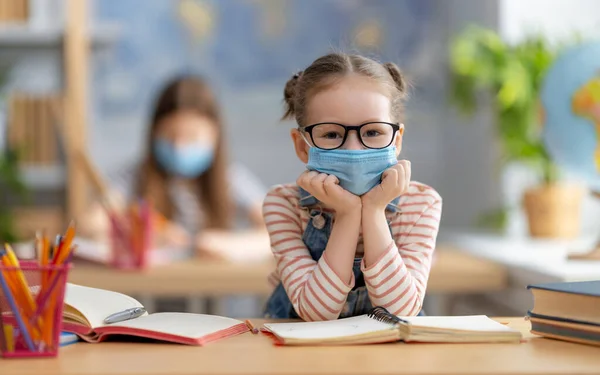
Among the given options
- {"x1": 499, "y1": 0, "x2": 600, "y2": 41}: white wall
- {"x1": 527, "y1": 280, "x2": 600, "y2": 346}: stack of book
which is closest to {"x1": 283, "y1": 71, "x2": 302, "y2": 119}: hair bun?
{"x1": 527, "y1": 280, "x2": 600, "y2": 346}: stack of book

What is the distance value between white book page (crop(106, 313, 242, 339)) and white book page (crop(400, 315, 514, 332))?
248 mm

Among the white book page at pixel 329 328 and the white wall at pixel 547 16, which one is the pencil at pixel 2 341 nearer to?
the white book page at pixel 329 328

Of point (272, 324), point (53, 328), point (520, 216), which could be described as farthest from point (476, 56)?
point (53, 328)

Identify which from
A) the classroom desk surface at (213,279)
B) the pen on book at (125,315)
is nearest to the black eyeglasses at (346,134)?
the pen on book at (125,315)

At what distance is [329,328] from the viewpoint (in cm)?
116

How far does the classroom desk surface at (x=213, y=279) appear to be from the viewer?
2.34 metres

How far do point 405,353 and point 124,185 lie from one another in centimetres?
250

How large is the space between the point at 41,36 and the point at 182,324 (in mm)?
2563

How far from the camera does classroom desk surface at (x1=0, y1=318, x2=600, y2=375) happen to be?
→ 0.96m

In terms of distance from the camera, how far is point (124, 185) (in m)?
3.42

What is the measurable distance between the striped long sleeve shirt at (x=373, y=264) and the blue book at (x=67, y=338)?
33cm

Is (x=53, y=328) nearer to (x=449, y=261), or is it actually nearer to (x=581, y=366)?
(x=581, y=366)

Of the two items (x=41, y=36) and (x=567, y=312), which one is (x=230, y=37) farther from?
(x=567, y=312)

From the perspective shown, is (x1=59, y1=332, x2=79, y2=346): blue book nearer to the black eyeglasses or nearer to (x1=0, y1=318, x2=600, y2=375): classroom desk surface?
(x1=0, y1=318, x2=600, y2=375): classroom desk surface
